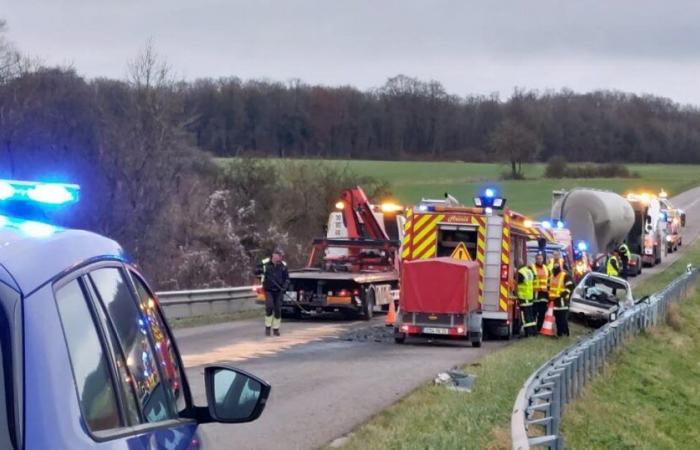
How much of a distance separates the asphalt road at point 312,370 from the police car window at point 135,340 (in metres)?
4.16

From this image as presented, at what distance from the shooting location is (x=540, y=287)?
79.3ft

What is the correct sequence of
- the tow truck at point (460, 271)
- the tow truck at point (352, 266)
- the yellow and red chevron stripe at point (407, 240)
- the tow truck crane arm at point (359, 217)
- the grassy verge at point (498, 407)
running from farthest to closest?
the tow truck crane arm at point (359, 217)
the tow truck at point (352, 266)
the yellow and red chevron stripe at point (407, 240)
the tow truck at point (460, 271)
the grassy verge at point (498, 407)

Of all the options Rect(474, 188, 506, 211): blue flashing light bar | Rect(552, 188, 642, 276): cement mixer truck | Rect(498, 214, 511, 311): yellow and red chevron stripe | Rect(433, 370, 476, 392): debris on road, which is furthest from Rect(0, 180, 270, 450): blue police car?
Rect(552, 188, 642, 276): cement mixer truck

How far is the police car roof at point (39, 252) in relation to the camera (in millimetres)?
2736

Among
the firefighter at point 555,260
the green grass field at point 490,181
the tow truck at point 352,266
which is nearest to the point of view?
the firefighter at point 555,260

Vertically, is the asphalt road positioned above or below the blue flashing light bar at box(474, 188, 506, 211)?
below

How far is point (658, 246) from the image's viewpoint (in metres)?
51.4

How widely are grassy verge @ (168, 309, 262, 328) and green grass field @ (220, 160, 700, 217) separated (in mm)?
37935

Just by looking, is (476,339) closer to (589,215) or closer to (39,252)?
(589,215)

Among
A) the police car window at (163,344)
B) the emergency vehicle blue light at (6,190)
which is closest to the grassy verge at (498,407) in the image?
the police car window at (163,344)

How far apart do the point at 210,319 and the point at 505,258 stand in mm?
6960

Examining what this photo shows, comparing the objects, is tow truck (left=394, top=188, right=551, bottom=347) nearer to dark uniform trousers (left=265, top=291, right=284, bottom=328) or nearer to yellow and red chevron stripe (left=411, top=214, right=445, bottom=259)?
yellow and red chevron stripe (left=411, top=214, right=445, bottom=259)

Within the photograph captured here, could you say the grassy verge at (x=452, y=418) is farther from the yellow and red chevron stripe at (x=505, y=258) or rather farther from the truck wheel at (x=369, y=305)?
the truck wheel at (x=369, y=305)

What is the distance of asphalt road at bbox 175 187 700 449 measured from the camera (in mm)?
11656
